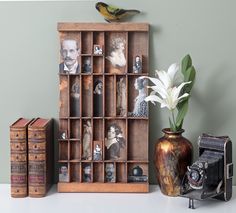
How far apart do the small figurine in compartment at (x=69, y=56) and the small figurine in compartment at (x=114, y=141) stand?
0.24 m

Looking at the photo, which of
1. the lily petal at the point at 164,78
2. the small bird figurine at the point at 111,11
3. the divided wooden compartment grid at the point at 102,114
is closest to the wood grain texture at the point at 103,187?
the divided wooden compartment grid at the point at 102,114

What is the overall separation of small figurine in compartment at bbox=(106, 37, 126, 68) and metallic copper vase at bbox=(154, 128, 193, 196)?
11.5 inches

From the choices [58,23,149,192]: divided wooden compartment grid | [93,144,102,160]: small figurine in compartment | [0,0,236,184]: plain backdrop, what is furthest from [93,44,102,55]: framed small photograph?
[93,144,102,160]: small figurine in compartment

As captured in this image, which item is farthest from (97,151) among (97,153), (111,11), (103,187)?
(111,11)

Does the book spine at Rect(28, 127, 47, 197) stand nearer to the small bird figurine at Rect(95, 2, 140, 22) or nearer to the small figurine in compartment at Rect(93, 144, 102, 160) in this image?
the small figurine in compartment at Rect(93, 144, 102, 160)

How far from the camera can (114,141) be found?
1653 millimetres

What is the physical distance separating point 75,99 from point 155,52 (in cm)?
33

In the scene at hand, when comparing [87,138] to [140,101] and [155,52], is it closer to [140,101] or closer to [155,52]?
[140,101]

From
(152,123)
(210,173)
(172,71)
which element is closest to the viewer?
(210,173)

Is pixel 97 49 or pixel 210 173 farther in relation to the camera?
pixel 97 49

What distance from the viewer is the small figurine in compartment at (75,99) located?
1650mm

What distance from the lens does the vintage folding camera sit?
1452 mm

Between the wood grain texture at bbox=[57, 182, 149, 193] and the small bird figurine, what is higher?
the small bird figurine

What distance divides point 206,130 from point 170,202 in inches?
12.7
